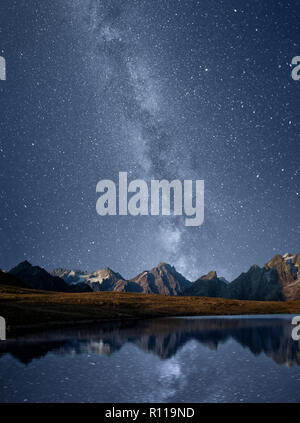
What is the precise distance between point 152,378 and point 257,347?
19283 millimetres

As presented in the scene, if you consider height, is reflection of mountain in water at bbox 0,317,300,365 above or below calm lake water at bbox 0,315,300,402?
below

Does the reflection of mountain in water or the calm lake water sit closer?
the calm lake water

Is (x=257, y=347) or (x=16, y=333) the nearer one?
(x=257, y=347)

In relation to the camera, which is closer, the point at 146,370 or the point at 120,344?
the point at 146,370

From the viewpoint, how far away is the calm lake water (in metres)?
19.5

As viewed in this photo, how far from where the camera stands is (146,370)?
26000 mm

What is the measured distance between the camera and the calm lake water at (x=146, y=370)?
1950 centimetres

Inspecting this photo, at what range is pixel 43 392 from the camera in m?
19.7

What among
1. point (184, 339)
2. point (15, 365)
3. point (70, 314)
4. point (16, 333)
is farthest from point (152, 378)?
point (70, 314)

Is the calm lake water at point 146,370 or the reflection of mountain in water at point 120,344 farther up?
the calm lake water at point 146,370

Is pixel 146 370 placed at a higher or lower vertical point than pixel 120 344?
higher

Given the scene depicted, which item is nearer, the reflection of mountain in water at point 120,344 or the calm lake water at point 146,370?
the calm lake water at point 146,370
